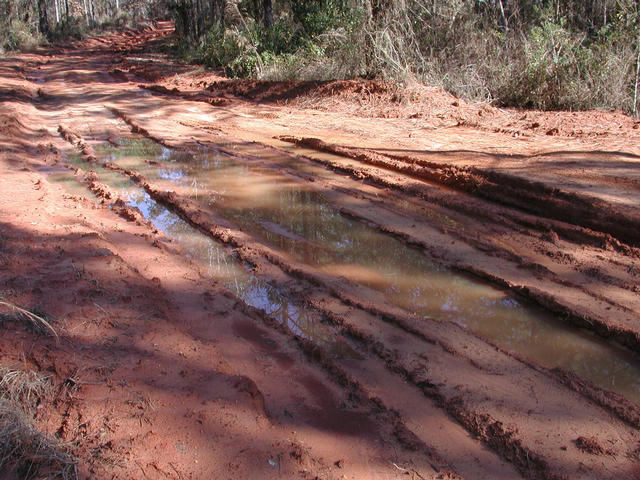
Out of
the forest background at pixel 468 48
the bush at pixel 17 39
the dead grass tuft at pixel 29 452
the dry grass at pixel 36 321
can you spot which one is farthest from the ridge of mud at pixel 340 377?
the bush at pixel 17 39

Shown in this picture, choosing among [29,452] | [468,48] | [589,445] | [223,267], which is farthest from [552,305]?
[468,48]

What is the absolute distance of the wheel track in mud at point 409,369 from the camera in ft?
8.16

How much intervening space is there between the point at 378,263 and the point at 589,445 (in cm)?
244

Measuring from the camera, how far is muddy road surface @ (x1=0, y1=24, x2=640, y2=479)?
96.2 inches

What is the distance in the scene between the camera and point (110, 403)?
2.45 meters

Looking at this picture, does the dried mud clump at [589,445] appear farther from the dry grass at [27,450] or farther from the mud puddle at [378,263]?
the dry grass at [27,450]

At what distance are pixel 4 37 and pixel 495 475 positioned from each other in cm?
3637

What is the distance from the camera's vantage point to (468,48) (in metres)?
12.8

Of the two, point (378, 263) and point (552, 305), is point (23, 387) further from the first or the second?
point (552, 305)

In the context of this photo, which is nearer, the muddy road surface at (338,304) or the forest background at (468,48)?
the muddy road surface at (338,304)

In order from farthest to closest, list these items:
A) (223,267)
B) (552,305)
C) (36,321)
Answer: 1. (223,267)
2. (552,305)
3. (36,321)

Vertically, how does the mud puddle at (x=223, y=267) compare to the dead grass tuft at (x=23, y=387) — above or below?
below

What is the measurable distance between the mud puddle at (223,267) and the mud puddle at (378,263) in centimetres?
50

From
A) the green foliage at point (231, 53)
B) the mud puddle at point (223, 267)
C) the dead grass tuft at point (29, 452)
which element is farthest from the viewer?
the green foliage at point (231, 53)
